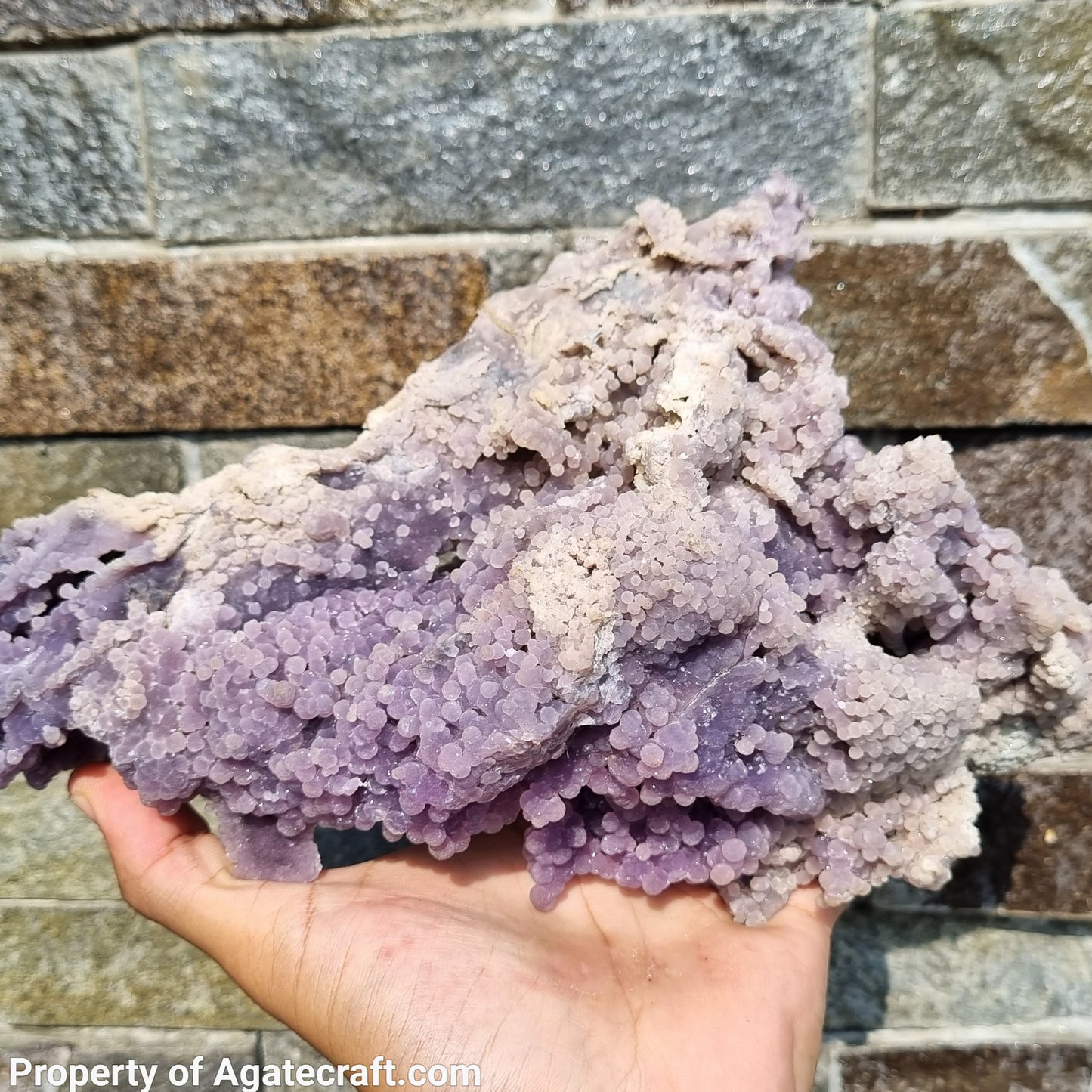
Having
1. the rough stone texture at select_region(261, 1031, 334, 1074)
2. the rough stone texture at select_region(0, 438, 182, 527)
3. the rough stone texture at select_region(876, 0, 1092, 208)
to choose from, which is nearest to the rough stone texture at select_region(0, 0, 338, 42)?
the rough stone texture at select_region(0, 438, 182, 527)

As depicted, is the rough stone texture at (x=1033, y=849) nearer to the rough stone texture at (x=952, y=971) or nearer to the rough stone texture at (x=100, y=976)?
the rough stone texture at (x=952, y=971)

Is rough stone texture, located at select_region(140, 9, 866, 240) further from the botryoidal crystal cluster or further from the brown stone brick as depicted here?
the brown stone brick

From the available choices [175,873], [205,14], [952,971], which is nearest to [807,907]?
[952,971]

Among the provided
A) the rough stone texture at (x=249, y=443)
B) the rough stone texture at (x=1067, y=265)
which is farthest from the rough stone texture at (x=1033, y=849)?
the rough stone texture at (x=249, y=443)

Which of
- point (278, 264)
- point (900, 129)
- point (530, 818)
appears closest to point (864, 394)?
point (900, 129)

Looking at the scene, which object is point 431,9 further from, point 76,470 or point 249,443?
point 76,470

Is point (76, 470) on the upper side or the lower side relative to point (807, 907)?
upper
